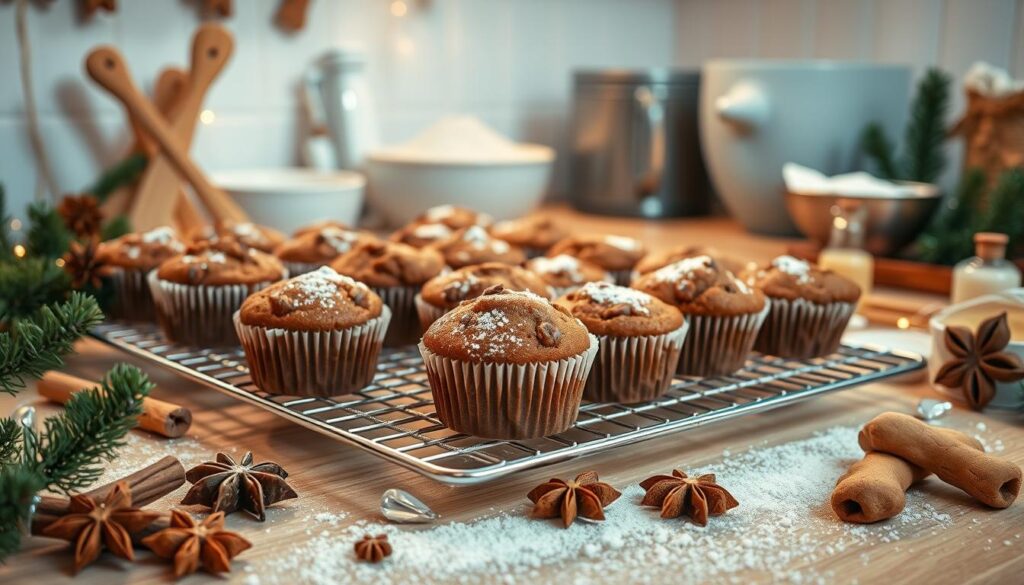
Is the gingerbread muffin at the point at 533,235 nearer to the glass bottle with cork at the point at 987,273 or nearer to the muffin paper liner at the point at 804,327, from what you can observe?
the muffin paper liner at the point at 804,327

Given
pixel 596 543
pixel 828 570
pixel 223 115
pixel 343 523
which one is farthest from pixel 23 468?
pixel 223 115

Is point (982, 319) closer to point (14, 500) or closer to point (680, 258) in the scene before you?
point (680, 258)

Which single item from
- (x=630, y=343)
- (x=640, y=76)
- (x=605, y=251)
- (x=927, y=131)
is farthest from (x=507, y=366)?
(x=640, y=76)

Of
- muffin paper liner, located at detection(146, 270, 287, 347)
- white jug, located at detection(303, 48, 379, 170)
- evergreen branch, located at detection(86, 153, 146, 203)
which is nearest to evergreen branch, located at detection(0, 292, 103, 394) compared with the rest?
muffin paper liner, located at detection(146, 270, 287, 347)

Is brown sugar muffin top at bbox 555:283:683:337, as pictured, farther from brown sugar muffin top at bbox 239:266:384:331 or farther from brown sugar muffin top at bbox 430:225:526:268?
brown sugar muffin top at bbox 430:225:526:268

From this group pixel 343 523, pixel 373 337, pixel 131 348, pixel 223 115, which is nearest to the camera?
pixel 343 523

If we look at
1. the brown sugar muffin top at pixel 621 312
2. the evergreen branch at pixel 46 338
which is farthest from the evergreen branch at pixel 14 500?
the brown sugar muffin top at pixel 621 312

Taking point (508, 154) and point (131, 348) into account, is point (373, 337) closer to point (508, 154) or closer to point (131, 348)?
point (131, 348)
